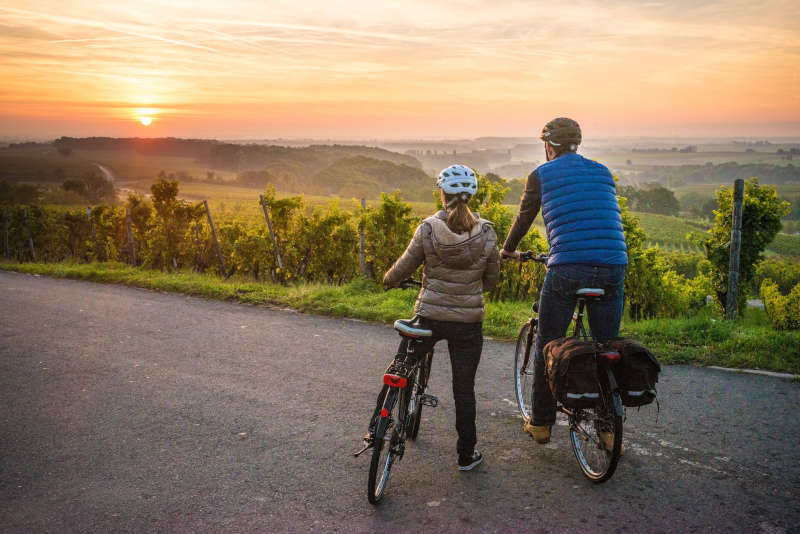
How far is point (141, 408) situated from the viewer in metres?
5.62

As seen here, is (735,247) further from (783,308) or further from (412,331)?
(412,331)

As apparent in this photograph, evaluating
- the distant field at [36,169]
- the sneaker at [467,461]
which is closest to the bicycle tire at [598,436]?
the sneaker at [467,461]

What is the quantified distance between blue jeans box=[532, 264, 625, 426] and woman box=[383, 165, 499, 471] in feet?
1.55

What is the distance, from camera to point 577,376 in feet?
12.1

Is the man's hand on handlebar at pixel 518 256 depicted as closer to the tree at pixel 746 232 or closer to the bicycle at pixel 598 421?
the bicycle at pixel 598 421

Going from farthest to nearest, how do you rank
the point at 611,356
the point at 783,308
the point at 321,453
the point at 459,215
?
the point at 783,308 → the point at 321,453 → the point at 459,215 → the point at 611,356

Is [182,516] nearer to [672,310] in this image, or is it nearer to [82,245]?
[672,310]

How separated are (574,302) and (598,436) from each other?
0.93m

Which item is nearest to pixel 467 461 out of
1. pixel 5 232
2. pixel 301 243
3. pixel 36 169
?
pixel 301 243

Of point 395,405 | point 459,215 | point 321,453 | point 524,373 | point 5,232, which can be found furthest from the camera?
point 5,232

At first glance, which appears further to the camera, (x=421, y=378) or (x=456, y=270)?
(x=421, y=378)

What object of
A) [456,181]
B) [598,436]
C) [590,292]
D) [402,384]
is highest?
[456,181]

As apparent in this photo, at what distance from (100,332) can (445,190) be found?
276 inches

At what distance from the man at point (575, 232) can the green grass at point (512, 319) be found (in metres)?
3.16
